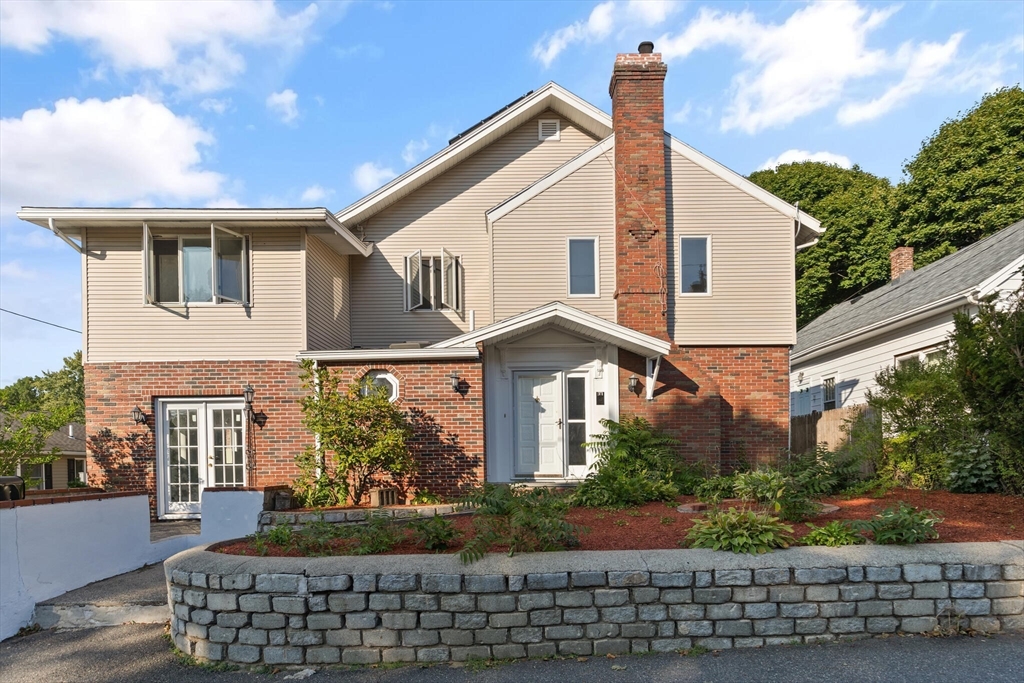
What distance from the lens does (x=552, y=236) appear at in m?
13.2

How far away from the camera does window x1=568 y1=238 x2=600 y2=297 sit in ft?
43.2

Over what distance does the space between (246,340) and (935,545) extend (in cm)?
1028

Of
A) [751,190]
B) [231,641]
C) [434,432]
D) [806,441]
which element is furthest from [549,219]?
[231,641]

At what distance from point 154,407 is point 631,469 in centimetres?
801

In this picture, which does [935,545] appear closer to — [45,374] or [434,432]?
[434,432]

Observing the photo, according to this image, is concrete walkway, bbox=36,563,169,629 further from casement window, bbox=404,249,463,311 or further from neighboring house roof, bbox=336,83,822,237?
neighboring house roof, bbox=336,83,822,237

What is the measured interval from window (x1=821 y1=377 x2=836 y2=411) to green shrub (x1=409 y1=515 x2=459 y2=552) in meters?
13.9

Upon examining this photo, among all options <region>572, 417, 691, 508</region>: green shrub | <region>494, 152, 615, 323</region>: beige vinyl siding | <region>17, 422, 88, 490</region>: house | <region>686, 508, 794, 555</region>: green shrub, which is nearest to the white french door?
<region>494, 152, 615, 323</region>: beige vinyl siding

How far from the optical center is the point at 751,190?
13.0 meters

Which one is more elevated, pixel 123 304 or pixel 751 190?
pixel 751 190

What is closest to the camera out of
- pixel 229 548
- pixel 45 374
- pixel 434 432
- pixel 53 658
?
pixel 53 658

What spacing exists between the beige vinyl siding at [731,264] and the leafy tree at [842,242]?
568 inches

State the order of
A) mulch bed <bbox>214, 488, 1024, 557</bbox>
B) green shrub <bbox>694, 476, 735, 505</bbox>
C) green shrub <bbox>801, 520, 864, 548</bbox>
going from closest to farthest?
green shrub <bbox>801, 520, 864, 548</bbox> → mulch bed <bbox>214, 488, 1024, 557</bbox> → green shrub <bbox>694, 476, 735, 505</bbox>

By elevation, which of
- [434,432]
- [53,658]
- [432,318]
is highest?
[432,318]
